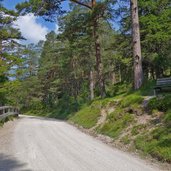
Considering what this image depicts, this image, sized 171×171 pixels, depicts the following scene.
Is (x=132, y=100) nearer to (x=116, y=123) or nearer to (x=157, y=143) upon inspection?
(x=116, y=123)

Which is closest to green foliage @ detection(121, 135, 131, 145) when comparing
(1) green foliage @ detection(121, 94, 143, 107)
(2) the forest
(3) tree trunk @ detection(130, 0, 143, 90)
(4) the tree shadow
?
(2) the forest

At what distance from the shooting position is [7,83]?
22156 mm

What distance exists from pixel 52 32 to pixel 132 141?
58.7 metres

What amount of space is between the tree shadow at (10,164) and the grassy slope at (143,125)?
3.87m

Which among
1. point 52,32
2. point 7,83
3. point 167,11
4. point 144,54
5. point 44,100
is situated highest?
point 52,32

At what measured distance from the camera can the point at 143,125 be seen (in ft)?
37.8

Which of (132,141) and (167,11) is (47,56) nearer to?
(167,11)

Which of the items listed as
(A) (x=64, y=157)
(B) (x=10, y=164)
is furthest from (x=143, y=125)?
(B) (x=10, y=164)

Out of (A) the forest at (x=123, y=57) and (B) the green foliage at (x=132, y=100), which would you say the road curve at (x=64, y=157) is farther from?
(B) the green foliage at (x=132, y=100)

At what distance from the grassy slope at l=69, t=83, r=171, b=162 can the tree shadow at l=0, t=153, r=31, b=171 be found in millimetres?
3871

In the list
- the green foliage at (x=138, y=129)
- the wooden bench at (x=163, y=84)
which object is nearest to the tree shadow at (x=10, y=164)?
the green foliage at (x=138, y=129)

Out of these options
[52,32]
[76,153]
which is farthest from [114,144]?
[52,32]

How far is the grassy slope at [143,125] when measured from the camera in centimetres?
931

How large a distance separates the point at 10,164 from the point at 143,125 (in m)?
5.48
